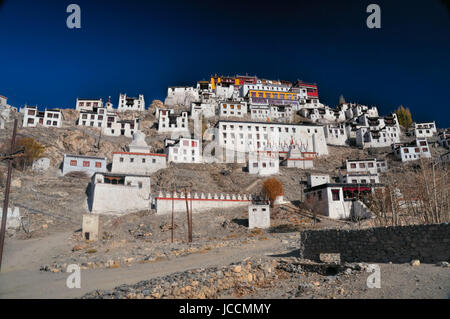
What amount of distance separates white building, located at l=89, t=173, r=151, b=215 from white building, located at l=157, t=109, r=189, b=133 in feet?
134

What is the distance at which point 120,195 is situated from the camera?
43.8 meters

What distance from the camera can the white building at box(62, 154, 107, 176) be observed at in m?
55.8

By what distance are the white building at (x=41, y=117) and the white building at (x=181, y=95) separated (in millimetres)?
39265

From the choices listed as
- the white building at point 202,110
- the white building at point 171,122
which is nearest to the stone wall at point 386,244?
the white building at point 171,122

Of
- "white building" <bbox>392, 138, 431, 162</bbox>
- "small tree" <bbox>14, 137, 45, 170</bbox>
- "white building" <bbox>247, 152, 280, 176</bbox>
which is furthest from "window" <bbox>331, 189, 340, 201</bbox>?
"small tree" <bbox>14, 137, 45, 170</bbox>

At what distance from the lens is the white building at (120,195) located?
42.6 meters

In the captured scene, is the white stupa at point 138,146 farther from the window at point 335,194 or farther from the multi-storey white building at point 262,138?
the window at point 335,194

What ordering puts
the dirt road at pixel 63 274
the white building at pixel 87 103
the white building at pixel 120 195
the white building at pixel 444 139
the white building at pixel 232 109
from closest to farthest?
the dirt road at pixel 63 274
the white building at pixel 120 195
the white building at pixel 444 139
the white building at pixel 87 103
the white building at pixel 232 109

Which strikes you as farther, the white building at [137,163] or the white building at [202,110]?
the white building at [202,110]

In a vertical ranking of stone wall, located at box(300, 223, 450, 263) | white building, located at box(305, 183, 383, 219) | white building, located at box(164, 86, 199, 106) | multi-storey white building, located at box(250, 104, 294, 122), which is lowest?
stone wall, located at box(300, 223, 450, 263)

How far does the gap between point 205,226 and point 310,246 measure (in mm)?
23865

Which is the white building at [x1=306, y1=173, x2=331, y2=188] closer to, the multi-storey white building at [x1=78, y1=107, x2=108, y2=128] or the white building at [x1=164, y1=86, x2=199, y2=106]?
the multi-storey white building at [x1=78, y1=107, x2=108, y2=128]

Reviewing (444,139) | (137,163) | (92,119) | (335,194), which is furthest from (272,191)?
(444,139)

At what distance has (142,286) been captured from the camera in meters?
10.6
